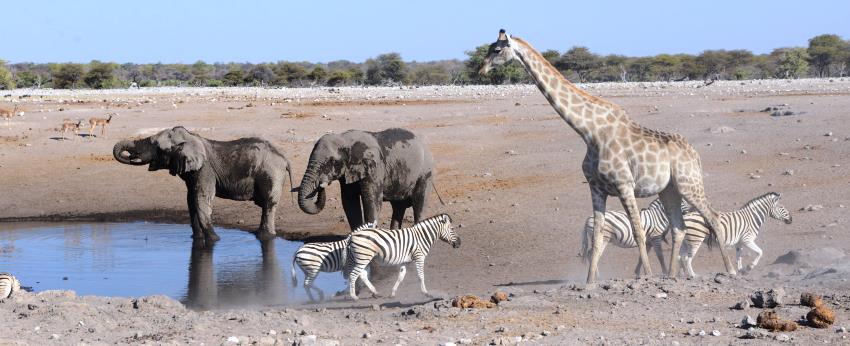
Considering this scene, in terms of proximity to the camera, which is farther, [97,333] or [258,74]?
[258,74]

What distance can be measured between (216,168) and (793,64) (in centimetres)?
5166

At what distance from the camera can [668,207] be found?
11.6 m

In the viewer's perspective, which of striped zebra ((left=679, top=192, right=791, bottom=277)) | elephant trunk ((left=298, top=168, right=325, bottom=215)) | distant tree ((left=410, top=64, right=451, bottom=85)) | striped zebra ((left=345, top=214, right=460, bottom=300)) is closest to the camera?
striped zebra ((left=345, top=214, right=460, bottom=300))

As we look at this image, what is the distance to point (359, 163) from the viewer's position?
1474 cm

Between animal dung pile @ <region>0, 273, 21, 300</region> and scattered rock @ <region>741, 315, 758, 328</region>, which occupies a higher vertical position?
scattered rock @ <region>741, 315, 758, 328</region>

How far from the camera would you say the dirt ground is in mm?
9445

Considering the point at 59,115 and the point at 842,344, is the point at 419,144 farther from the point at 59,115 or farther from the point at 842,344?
the point at 59,115

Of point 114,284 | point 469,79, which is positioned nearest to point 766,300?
point 114,284

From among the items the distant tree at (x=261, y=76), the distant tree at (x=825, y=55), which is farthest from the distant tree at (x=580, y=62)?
the distant tree at (x=261, y=76)

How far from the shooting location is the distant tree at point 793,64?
61.7 meters

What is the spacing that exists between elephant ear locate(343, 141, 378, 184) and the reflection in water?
1.50m

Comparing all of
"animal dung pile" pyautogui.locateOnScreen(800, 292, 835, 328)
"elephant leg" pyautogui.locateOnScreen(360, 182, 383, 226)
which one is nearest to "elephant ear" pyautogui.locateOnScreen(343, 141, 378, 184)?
"elephant leg" pyautogui.locateOnScreen(360, 182, 383, 226)

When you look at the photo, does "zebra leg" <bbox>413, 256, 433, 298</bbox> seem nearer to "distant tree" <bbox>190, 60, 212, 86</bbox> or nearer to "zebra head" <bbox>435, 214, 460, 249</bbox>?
"zebra head" <bbox>435, 214, 460, 249</bbox>

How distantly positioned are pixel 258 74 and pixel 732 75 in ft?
97.5
